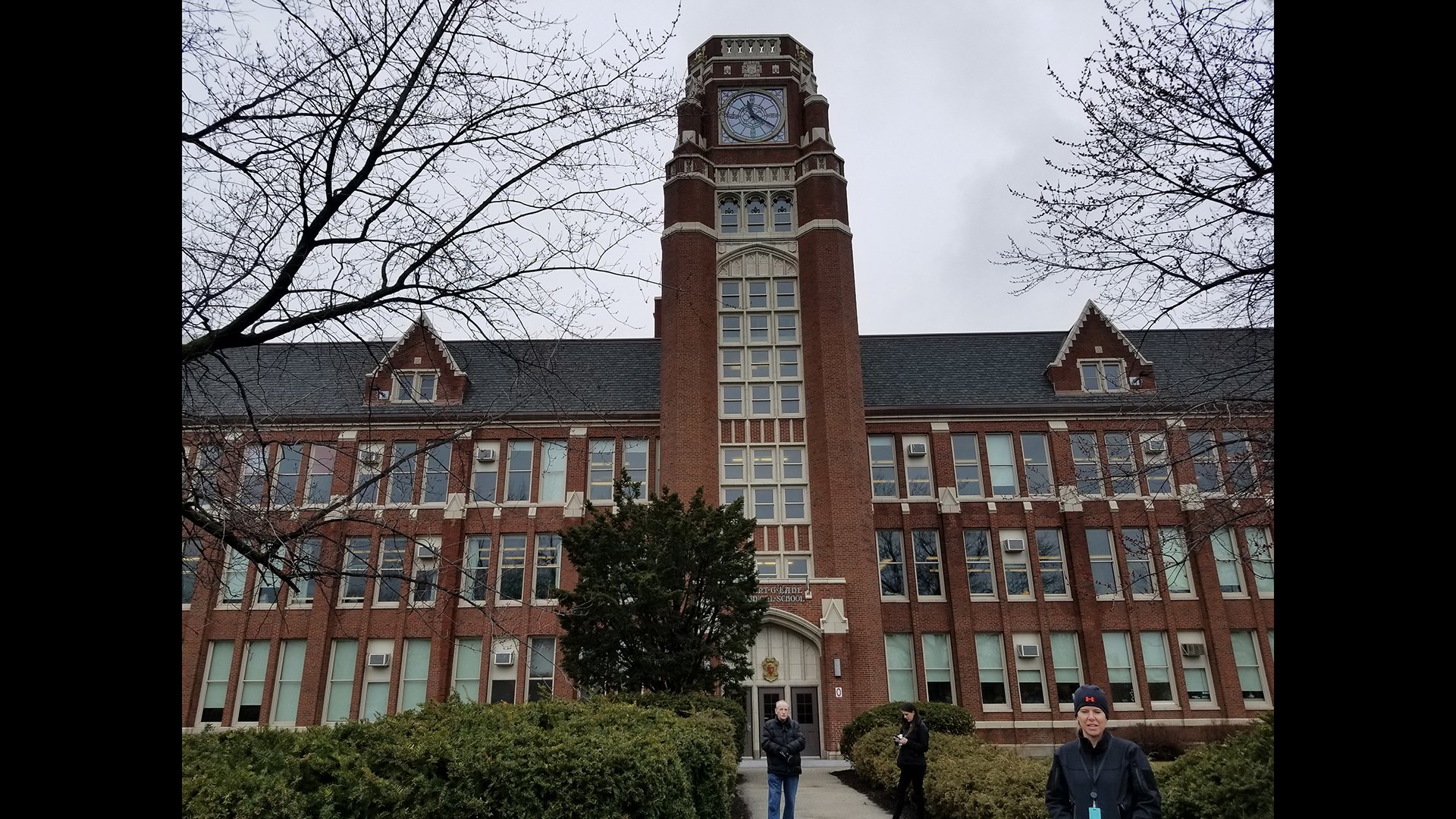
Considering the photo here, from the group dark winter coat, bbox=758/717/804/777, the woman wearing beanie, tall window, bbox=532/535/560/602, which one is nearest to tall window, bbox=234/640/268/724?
tall window, bbox=532/535/560/602

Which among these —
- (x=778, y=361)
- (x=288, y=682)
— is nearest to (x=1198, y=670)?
(x=778, y=361)

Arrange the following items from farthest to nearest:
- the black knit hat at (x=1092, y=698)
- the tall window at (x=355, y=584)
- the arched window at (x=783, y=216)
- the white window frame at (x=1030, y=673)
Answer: the arched window at (x=783, y=216), the tall window at (x=355, y=584), the white window frame at (x=1030, y=673), the black knit hat at (x=1092, y=698)

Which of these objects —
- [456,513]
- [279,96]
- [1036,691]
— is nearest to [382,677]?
[456,513]

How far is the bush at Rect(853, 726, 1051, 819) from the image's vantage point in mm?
10156

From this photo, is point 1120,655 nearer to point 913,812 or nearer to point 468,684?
point 913,812

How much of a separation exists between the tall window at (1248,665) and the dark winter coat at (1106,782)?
27.4 m

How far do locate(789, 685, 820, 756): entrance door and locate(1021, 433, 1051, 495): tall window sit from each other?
1078cm

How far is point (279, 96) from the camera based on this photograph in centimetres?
537

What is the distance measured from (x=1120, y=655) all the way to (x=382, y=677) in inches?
969

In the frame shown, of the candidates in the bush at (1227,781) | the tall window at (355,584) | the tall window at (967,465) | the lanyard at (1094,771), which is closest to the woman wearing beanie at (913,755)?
the bush at (1227,781)

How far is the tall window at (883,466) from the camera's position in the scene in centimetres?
3030

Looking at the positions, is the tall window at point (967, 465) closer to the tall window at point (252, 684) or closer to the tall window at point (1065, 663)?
the tall window at point (1065, 663)

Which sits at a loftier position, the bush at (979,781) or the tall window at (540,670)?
the tall window at (540,670)

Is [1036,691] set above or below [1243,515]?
below
